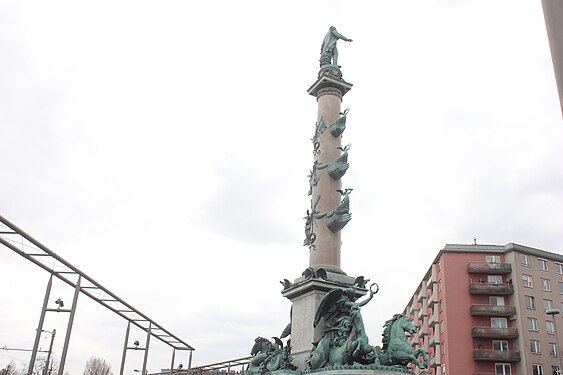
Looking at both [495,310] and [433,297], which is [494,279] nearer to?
[495,310]

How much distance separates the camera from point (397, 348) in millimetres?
16266

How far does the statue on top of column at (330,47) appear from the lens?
2472 centimetres

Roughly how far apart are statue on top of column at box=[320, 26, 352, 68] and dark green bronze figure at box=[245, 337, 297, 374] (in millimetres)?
12306

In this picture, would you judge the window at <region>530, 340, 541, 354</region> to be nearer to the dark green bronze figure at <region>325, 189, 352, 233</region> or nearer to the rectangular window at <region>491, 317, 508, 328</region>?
the rectangular window at <region>491, 317, 508, 328</region>

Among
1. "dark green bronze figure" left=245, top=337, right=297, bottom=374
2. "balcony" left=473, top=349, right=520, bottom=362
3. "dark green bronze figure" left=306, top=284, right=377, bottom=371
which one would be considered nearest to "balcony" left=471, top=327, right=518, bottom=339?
"balcony" left=473, top=349, right=520, bottom=362

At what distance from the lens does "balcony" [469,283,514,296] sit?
57.8m

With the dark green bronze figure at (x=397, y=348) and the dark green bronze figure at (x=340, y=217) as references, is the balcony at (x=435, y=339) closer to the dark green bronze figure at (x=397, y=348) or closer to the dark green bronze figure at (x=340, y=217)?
the dark green bronze figure at (x=340, y=217)

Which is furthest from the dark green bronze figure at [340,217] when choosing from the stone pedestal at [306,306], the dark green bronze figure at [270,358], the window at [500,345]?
the window at [500,345]

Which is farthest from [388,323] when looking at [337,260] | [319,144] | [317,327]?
[319,144]

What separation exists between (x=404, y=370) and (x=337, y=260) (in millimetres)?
5454

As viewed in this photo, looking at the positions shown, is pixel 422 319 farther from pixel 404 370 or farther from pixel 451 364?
pixel 404 370

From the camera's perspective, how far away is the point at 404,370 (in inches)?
623

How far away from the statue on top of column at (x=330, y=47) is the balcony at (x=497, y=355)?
40.8m

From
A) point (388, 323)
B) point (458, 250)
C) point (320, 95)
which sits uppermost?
point (458, 250)
